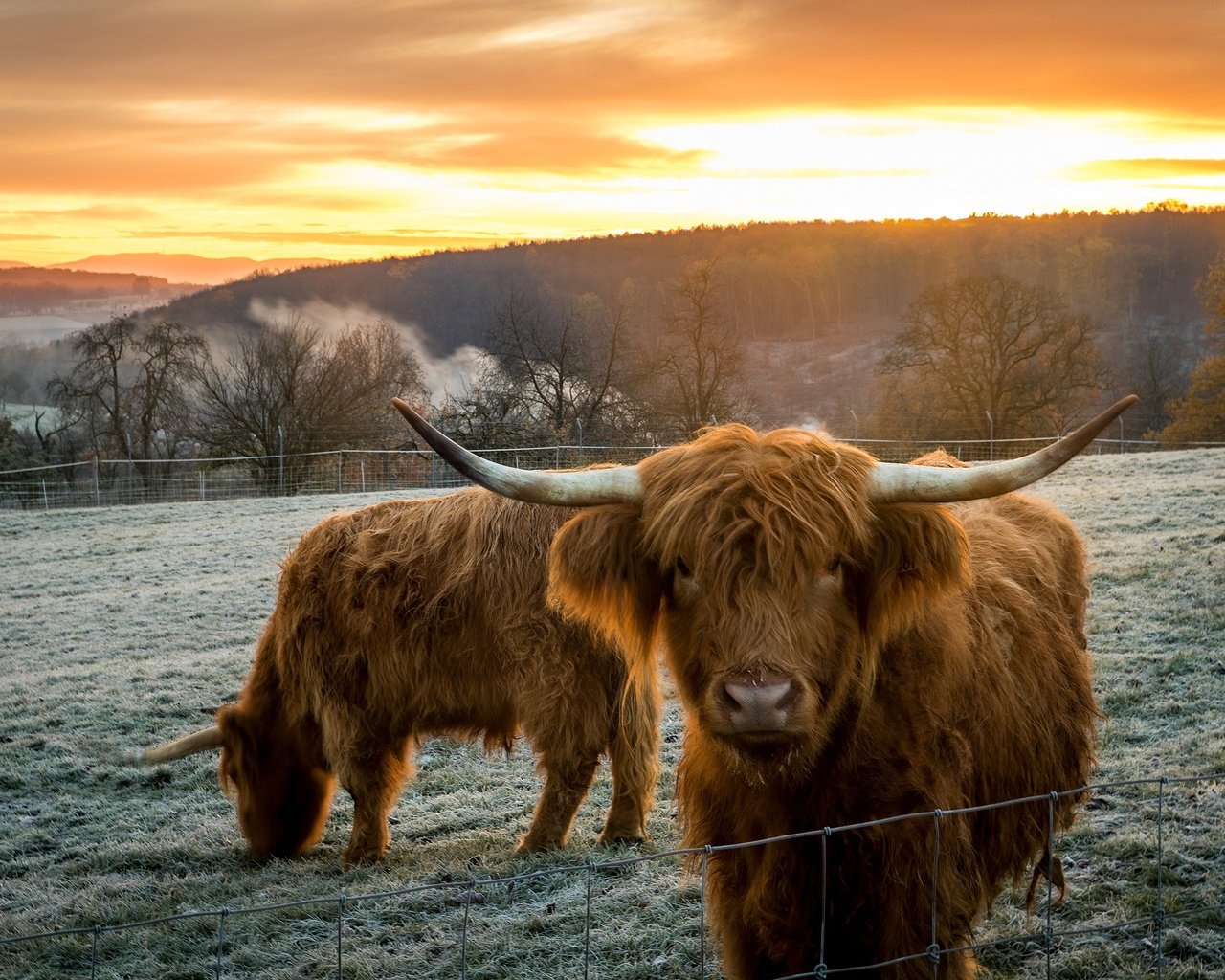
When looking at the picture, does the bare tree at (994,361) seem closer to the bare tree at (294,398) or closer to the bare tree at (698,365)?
the bare tree at (698,365)

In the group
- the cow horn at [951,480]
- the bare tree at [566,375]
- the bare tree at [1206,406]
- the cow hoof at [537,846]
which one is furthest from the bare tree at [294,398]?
the cow horn at [951,480]

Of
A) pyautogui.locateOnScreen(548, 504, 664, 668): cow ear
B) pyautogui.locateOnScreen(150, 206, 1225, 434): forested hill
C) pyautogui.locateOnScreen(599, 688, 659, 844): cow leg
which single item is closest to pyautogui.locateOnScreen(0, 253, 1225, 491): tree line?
pyautogui.locateOnScreen(599, 688, 659, 844): cow leg

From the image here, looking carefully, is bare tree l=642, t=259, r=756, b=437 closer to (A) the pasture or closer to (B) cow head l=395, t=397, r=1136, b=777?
(A) the pasture

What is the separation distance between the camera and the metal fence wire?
12.6 feet

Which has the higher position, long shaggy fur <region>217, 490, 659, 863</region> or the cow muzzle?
the cow muzzle

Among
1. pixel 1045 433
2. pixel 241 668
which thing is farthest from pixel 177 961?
pixel 1045 433

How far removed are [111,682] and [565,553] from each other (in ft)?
26.8

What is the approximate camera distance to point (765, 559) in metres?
2.63

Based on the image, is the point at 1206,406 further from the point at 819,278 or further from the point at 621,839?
the point at 819,278

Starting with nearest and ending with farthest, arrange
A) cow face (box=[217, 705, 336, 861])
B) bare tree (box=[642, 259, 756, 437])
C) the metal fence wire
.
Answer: the metal fence wire, cow face (box=[217, 705, 336, 861]), bare tree (box=[642, 259, 756, 437])

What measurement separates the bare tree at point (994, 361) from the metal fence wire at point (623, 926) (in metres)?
29.0

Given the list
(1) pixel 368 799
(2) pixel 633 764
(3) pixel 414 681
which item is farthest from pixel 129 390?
(2) pixel 633 764

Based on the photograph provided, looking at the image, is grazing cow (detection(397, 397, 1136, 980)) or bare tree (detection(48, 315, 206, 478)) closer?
grazing cow (detection(397, 397, 1136, 980))

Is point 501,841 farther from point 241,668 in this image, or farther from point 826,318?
point 826,318
